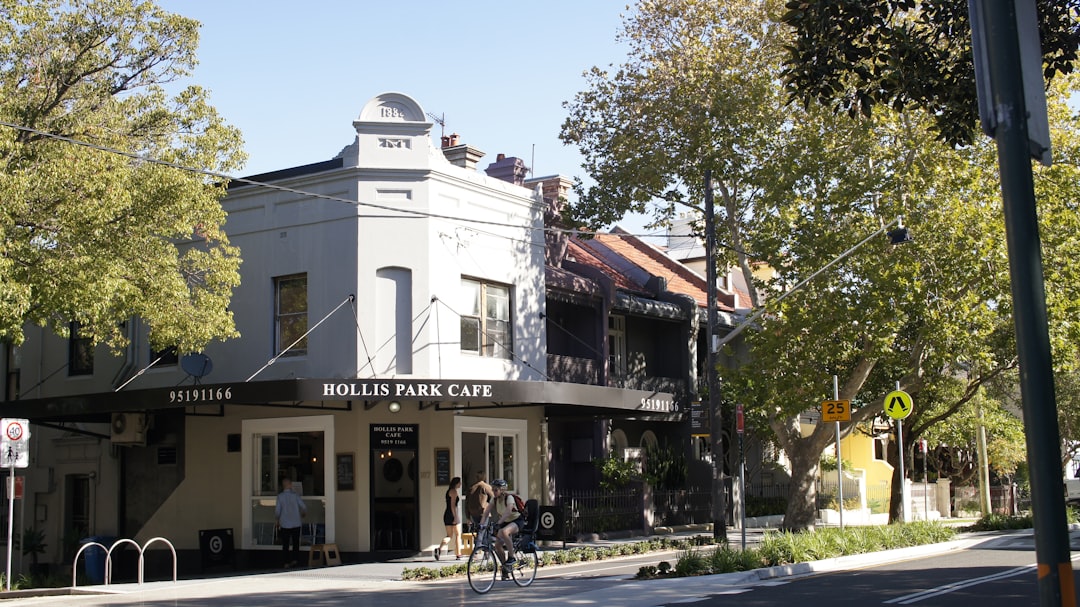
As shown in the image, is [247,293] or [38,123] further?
[247,293]

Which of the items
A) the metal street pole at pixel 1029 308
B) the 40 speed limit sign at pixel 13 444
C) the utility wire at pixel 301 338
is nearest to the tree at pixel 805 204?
the utility wire at pixel 301 338

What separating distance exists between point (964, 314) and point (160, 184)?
15.5 meters

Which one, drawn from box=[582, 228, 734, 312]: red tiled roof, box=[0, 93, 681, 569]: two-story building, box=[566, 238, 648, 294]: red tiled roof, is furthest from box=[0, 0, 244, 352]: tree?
box=[582, 228, 734, 312]: red tiled roof

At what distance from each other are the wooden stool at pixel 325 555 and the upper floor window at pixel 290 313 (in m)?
3.94

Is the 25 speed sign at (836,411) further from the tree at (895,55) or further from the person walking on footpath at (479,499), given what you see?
the tree at (895,55)

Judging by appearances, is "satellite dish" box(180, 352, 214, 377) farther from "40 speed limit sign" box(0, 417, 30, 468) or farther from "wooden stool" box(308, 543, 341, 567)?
"40 speed limit sign" box(0, 417, 30, 468)

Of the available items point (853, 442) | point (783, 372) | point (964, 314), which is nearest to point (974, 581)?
point (964, 314)

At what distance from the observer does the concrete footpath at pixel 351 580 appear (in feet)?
53.5

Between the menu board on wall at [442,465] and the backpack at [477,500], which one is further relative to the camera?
the menu board on wall at [442,465]

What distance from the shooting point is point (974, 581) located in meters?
15.5

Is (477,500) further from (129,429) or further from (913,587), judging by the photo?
(129,429)

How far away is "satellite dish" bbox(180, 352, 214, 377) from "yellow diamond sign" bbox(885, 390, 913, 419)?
45.4 feet

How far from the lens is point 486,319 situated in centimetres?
2448

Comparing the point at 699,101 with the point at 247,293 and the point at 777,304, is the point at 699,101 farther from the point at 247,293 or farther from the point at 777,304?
the point at 247,293
